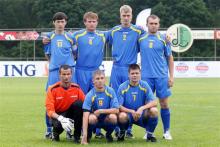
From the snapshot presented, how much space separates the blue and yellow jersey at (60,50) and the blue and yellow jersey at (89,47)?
163 mm

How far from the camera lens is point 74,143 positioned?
9.45 metres

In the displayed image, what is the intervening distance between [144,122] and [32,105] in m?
8.49

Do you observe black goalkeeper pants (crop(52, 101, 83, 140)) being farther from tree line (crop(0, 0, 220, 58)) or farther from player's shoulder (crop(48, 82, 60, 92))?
tree line (crop(0, 0, 220, 58))

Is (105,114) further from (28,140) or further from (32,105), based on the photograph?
(32,105)

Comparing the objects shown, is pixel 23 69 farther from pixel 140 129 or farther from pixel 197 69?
pixel 140 129

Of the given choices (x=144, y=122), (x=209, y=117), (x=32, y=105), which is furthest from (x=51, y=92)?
(x=32, y=105)

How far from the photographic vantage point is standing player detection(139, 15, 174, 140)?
33.5ft

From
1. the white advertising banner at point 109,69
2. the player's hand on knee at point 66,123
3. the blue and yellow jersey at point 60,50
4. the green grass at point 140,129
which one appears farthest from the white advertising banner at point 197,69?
the player's hand on knee at point 66,123

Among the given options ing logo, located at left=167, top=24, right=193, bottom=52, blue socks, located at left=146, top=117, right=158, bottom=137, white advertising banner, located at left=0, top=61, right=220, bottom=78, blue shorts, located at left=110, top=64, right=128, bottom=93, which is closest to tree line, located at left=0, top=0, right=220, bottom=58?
ing logo, located at left=167, top=24, right=193, bottom=52

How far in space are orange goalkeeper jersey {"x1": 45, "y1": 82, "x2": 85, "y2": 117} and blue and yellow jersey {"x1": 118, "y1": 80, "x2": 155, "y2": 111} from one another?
0.67 m

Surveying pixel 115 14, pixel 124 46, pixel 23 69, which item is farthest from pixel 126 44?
pixel 115 14

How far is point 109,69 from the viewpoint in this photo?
3969 centimetres

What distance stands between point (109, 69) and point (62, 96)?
30156mm

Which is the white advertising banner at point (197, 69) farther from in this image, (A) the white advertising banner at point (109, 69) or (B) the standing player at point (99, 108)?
(B) the standing player at point (99, 108)
